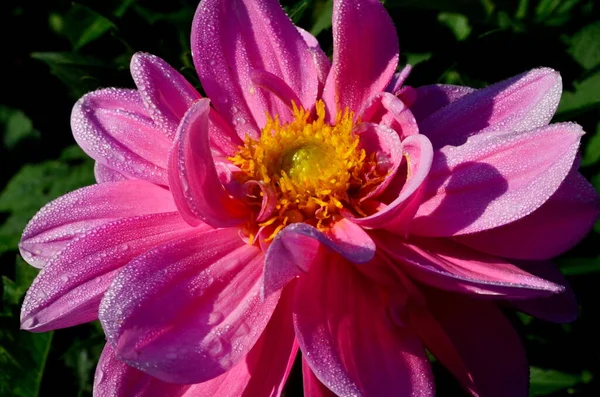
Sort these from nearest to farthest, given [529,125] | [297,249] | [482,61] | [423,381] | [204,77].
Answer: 1. [297,249]
2. [423,381]
3. [529,125]
4. [204,77]
5. [482,61]

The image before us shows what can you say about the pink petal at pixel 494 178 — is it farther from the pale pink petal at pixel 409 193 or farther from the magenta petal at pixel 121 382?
the magenta petal at pixel 121 382

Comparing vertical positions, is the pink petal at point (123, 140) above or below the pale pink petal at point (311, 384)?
above

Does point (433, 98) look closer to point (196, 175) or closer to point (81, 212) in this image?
point (196, 175)

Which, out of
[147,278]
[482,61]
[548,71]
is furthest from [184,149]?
[482,61]

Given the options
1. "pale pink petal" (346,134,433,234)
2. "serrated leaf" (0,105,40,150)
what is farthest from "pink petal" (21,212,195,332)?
"serrated leaf" (0,105,40,150)

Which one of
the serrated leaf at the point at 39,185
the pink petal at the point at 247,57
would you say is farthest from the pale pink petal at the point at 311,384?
the serrated leaf at the point at 39,185

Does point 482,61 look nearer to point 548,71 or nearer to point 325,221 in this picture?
point 548,71

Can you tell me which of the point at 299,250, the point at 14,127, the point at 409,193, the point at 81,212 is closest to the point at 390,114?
the point at 409,193
